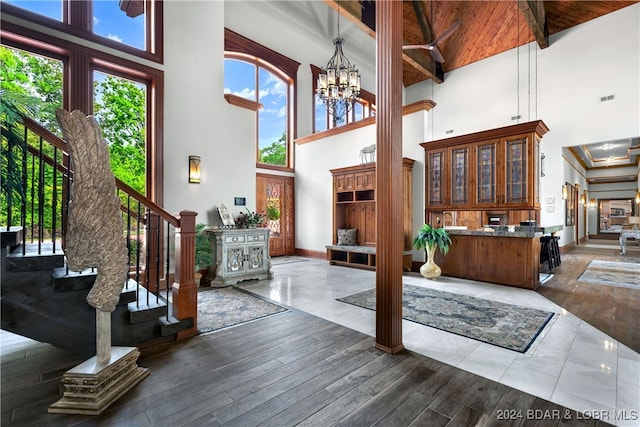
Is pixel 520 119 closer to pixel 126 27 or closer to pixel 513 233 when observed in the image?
pixel 513 233

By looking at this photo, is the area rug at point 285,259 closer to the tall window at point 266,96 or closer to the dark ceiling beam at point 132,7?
the tall window at point 266,96

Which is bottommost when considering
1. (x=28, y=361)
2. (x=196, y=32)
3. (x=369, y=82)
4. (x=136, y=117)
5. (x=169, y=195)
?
(x=28, y=361)

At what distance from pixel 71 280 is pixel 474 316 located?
3.99 metres

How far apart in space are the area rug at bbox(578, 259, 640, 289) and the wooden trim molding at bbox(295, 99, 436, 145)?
13.9ft

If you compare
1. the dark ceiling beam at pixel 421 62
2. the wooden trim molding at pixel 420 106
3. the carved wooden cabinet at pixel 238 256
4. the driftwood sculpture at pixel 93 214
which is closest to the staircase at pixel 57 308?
the driftwood sculpture at pixel 93 214

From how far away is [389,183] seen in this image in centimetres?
261

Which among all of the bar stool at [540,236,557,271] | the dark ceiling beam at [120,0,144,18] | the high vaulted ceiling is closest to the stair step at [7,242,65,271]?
the dark ceiling beam at [120,0,144,18]

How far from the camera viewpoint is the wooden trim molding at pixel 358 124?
19.7 ft

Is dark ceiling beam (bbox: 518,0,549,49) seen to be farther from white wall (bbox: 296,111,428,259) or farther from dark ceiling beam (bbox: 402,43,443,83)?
white wall (bbox: 296,111,428,259)

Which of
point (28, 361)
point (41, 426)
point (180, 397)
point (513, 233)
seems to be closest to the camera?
point (41, 426)

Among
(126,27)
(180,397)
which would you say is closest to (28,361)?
(180,397)

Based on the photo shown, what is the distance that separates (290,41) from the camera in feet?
28.8

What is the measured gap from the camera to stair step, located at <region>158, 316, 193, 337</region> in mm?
2758

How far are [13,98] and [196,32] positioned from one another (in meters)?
3.92
